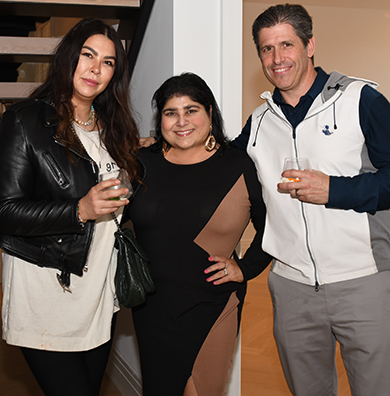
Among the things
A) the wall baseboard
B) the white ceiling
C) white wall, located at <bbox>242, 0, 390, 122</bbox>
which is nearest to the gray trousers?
the wall baseboard

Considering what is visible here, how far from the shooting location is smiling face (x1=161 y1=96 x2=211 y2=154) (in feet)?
6.77

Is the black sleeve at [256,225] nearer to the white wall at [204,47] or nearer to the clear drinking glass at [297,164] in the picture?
the clear drinking glass at [297,164]

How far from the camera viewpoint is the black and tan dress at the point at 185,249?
79.4 inches

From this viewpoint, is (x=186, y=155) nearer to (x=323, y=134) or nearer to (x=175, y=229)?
(x=175, y=229)

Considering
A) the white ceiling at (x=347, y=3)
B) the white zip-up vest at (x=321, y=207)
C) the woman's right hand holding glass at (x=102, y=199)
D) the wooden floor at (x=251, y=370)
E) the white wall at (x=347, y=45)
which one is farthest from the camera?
the white wall at (x=347, y=45)

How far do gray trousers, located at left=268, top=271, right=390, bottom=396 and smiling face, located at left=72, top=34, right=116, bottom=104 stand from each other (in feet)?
3.78

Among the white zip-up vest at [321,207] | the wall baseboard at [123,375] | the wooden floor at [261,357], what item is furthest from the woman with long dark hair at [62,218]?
the wooden floor at [261,357]

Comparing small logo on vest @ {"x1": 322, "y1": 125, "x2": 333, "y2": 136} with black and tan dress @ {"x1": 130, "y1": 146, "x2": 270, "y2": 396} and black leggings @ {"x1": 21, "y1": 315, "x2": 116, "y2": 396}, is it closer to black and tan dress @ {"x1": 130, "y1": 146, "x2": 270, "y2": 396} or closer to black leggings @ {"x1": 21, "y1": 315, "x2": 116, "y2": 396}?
black and tan dress @ {"x1": 130, "y1": 146, "x2": 270, "y2": 396}

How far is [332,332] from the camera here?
1.95m

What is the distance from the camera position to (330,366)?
2.02 metres

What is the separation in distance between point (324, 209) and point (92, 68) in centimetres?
112

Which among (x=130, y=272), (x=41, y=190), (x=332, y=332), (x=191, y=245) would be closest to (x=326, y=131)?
(x=191, y=245)

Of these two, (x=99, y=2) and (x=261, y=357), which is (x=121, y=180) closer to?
(x=99, y=2)

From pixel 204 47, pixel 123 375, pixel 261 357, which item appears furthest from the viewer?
pixel 261 357
